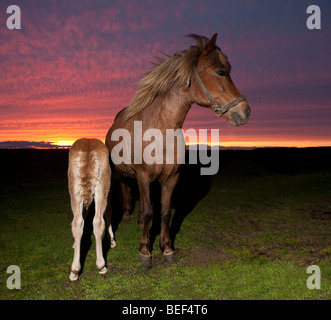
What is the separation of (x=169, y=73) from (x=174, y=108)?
0.67 m

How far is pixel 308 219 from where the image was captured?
8797mm

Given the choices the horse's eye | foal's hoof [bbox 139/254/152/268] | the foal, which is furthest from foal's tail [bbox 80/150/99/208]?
the horse's eye

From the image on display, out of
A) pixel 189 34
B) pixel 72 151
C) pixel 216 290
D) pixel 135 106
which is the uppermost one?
pixel 189 34

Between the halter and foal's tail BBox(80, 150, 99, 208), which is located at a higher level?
the halter

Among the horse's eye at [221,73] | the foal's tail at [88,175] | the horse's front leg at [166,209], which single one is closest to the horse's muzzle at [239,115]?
the horse's eye at [221,73]

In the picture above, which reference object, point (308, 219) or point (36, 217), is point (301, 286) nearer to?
point (308, 219)

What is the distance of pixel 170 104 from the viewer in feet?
17.2

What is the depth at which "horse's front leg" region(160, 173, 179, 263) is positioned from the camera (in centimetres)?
558

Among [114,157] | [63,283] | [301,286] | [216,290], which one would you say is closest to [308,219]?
[301,286]

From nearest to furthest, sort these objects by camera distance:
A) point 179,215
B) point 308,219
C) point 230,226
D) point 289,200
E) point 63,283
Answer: point 63,283
point 230,226
point 308,219
point 179,215
point 289,200

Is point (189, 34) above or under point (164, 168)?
above

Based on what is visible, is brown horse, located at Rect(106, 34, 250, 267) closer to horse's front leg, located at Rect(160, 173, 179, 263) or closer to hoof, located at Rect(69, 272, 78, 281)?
horse's front leg, located at Rect(160, 173, 179, 263)

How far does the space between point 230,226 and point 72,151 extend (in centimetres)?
527

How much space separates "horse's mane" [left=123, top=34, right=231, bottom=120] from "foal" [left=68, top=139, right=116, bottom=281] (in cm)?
133
